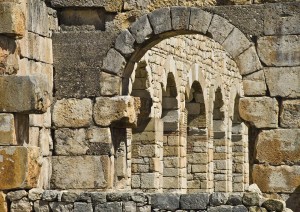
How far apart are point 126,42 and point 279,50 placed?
7.01 ft

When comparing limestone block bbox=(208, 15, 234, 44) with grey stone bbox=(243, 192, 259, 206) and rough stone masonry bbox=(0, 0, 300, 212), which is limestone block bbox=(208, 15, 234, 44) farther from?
grey stone bbox=(243, 192, 259, 206)

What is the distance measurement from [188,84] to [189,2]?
20.4ft

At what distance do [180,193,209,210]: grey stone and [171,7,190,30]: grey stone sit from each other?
3.65m

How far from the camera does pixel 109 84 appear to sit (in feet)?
56.1

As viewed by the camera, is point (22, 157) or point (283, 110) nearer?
point (22, 157)

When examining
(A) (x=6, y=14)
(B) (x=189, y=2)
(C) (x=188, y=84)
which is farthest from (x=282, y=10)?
(C) (x=188, y=84)

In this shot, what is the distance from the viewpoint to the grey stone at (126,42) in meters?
17.0

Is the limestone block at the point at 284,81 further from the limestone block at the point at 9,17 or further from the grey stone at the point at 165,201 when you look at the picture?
the limestone block at the point at 9,17

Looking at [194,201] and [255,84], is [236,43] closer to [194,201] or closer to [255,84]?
[255,84]

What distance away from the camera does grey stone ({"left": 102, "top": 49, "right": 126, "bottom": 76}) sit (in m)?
17.1

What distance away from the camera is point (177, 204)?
546 inches

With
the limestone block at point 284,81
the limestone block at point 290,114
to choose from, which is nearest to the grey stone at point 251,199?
the limestone block at point 290,114

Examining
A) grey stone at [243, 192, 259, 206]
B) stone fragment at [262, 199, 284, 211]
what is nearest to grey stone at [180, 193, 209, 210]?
grey stone at [243, 192, 259, 206]

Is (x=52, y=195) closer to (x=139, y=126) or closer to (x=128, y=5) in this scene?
(x=128, y=5)
